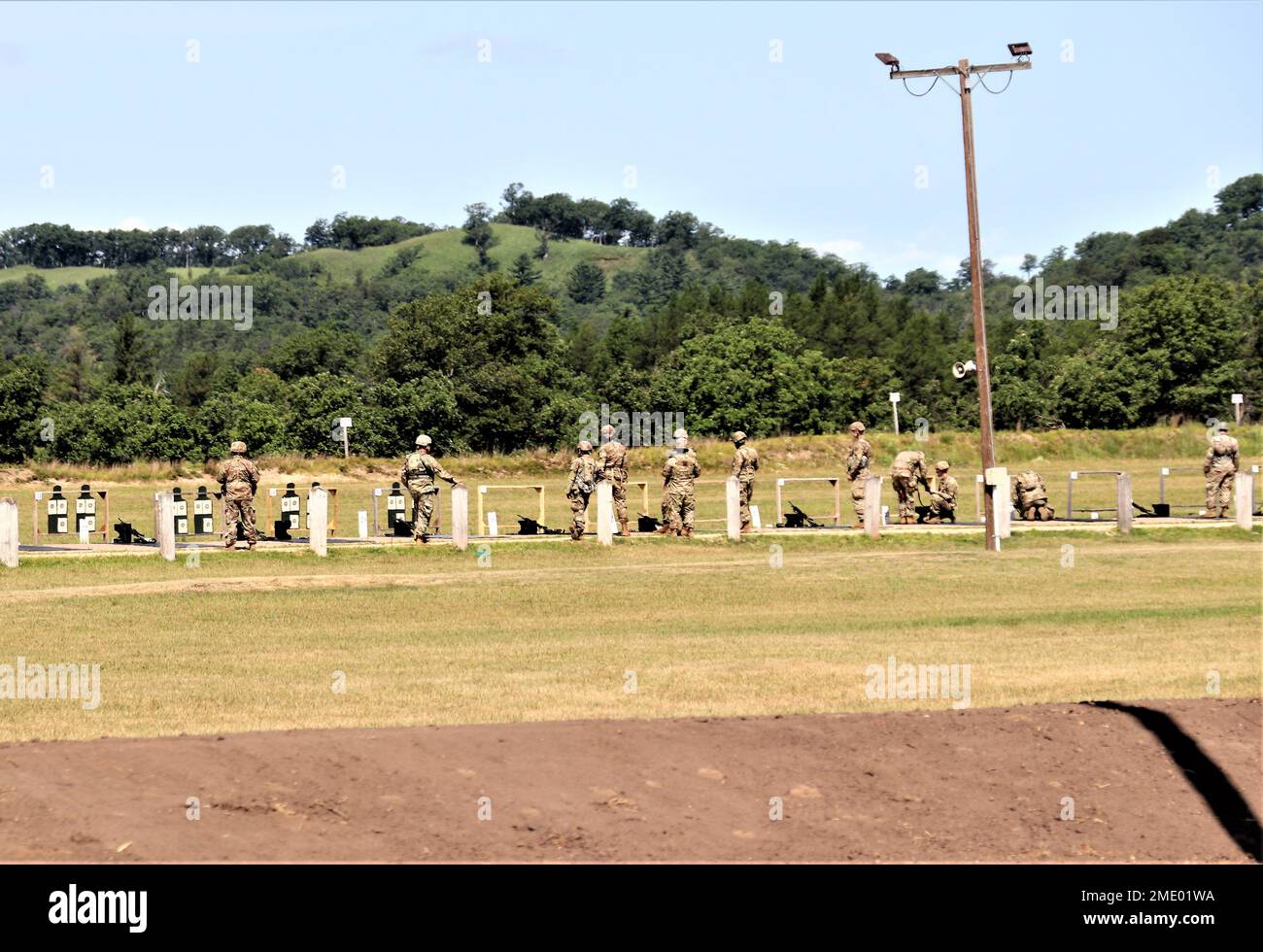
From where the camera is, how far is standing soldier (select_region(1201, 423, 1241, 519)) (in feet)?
124

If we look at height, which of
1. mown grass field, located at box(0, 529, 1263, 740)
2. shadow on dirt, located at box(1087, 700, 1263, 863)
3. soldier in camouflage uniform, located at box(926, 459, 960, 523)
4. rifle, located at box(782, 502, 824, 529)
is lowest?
shadow on dirt, located at box(1087, 700, 1263, 863)

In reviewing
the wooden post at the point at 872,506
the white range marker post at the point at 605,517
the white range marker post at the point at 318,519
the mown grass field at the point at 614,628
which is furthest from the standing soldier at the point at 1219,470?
the white range marker post at the point at 318,519

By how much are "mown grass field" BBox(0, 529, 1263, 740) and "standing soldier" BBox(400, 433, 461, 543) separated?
0.73 m

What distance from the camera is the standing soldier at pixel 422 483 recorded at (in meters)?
31.2

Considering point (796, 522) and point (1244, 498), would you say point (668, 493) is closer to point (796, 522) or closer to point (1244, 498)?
point (796, 522)

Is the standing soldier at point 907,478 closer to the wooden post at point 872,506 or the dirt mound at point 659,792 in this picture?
the wooden post at point 872,506

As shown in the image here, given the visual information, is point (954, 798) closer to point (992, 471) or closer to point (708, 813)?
point (708, 813)

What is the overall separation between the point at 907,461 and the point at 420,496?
442 inches

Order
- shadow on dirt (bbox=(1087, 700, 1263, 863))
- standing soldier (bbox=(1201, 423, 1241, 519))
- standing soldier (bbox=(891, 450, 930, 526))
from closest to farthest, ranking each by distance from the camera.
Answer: shadow on dirt (bbox=(1087, 700, 1263, 863))
standing soldier (bbox=(891, 450, 930, 526))
standing soldier (bbox=(1201, 423, 1241, 519))

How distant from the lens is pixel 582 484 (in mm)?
32250

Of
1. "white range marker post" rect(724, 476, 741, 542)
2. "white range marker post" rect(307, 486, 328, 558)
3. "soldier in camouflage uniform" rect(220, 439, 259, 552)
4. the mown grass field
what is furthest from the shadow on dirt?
"soldier in camouflage uniform" rect(220, 439, 259, 552)

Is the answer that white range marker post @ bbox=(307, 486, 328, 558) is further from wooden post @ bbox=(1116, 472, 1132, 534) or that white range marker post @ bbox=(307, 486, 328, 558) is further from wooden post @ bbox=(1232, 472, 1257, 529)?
wooden post @ bbox=(1232, 472, 1257, 529)
